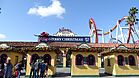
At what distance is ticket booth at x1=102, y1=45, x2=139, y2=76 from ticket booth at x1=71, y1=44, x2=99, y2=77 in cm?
217

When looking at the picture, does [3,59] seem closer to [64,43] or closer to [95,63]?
[95,63]

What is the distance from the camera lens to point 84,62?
2041cm

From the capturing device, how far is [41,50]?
A: 20047 mm

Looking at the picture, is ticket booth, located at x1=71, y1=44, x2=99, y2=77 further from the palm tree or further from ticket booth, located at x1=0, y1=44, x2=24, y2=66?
the palm tree

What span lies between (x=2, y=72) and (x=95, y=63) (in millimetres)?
12091

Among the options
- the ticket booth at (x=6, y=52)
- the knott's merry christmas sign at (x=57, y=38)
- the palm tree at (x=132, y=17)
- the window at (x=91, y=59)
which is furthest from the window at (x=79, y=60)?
the palm tree at (x=132, y=17)

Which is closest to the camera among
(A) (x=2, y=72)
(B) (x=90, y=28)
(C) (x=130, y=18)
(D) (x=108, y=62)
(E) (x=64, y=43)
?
(A) (x=2, y=72)

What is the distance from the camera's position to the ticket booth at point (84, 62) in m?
20.1

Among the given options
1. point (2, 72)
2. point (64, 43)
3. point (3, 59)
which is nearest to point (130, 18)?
point (64, 43)

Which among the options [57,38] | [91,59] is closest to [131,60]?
[91,59]

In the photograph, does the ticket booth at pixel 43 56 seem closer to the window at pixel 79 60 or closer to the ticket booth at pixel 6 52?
the ticket booth at pixel 6 52

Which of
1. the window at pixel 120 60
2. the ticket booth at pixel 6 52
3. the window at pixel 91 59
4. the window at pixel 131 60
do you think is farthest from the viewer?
the window at pixel 131 60

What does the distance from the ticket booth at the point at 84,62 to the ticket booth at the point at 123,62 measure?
7.13 ft

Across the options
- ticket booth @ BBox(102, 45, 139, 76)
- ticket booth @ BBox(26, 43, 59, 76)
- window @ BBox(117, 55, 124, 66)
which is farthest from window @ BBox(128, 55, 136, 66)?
ticket booth @ BBox(26, 43, 59, 76)
